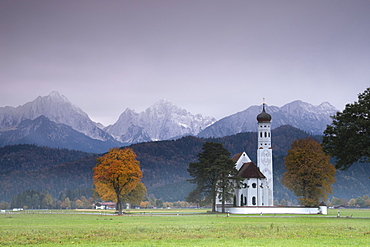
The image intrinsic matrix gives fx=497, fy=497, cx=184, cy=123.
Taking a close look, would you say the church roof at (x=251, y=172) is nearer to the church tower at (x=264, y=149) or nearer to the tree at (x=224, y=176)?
the church tower at (x=264, y=149)

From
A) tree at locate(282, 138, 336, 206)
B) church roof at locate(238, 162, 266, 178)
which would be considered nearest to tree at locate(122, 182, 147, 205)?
church roof at locate(238, 162, 266, 178)

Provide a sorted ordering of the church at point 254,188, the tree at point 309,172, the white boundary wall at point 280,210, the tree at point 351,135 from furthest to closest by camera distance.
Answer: the church at point 254,188 < the white boundary wall at point 280,210 < the tree at point 309,172 < the tree at point 351,135

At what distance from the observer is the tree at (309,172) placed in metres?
85.6

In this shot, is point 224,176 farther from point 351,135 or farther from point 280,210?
point 351,135

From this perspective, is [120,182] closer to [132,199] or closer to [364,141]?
[132,199]

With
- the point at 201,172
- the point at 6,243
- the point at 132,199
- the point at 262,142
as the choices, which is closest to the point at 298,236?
the point at 6,243

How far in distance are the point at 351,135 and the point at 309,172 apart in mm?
25700

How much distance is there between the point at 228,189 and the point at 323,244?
222ft

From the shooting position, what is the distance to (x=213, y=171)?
94875 mm

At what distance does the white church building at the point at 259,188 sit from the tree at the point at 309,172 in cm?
444

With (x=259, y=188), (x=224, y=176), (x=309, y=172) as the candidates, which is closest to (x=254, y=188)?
(x=259, y=188)

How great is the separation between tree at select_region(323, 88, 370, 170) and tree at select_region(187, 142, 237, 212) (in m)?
32.5

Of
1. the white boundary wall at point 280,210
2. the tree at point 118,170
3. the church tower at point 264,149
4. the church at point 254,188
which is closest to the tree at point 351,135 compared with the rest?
the white boundary wall at point 280,210

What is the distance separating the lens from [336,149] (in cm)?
6181
